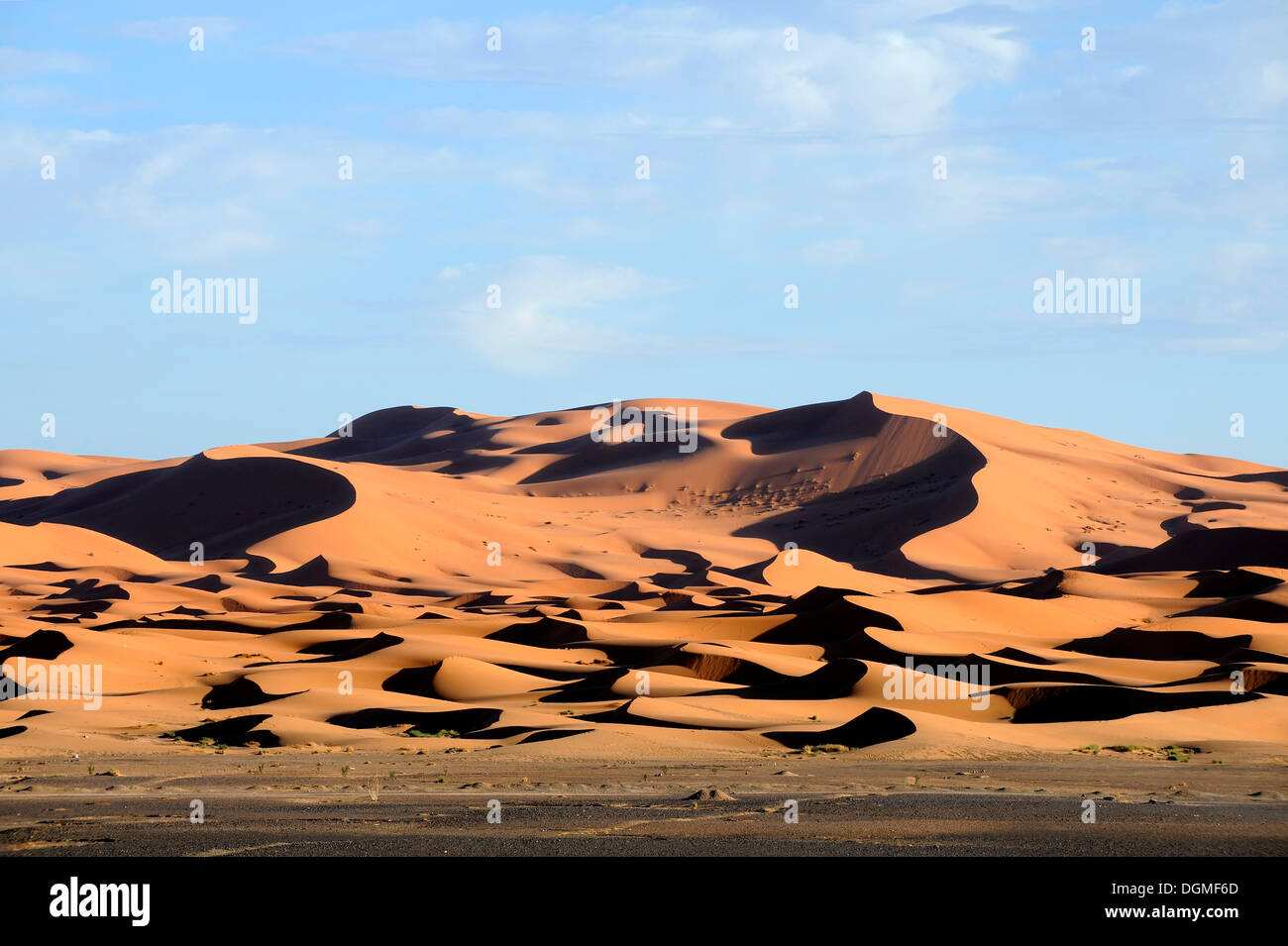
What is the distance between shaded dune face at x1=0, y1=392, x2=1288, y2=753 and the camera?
738 inches

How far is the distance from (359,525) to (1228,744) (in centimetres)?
4568

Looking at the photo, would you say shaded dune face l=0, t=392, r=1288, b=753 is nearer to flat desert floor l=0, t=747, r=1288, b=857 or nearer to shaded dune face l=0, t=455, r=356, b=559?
shaded dune face l=0, t=455, r=356, b=559

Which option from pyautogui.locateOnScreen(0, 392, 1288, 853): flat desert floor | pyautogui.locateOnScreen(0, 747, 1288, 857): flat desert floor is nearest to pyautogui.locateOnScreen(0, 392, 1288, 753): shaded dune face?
pyautogui.locateOnScreen(0, 392, 1288, 853): flat desert floor

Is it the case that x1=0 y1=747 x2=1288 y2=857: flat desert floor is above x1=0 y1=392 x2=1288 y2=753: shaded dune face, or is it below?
below

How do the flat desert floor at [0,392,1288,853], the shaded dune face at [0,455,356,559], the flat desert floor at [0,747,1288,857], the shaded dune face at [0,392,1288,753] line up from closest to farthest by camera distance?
1. the flat desert floor at [0,747,1288,857]
2. the flat desert floor at [0,392,1288,853]
3. the shaded dune face at [0,392,1288,753]
4. the shaded dune face at [0,455,356,559]

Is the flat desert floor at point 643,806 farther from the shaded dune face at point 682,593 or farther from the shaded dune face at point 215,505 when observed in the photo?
the shaded dune face at point 215,505

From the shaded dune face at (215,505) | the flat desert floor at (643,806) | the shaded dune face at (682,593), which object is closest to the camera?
the flat desert floor at (643,806)

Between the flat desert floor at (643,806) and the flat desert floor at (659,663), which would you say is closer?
the flat desert floor at (643,806)

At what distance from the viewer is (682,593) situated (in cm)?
4259

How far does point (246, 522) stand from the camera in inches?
2557

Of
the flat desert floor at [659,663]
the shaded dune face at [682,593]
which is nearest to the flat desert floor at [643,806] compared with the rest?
the flat desert floor at [659,663]

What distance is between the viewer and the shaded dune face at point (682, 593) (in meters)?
18.7

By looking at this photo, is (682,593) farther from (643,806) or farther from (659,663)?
(643,806)
